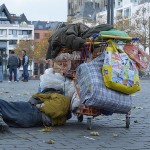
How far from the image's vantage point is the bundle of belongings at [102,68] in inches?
279

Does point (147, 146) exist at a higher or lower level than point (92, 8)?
lower

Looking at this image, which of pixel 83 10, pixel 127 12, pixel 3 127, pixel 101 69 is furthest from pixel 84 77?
pixel 83 10

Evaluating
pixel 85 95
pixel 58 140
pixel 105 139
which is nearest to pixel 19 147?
pixel 58 140

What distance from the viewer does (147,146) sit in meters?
5.99

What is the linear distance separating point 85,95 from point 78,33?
3.46 ft

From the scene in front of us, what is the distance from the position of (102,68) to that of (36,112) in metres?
1.14

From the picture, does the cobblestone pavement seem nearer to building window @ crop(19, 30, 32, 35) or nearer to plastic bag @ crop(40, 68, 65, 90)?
plastic bag @ crop(40, 68, 65, 90)

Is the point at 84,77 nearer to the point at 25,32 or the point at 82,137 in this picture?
the point at 82,137

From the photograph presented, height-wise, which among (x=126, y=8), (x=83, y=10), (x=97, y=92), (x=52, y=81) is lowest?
(x=97, y=92)

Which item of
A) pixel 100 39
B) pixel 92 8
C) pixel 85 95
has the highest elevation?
pixel 92 8

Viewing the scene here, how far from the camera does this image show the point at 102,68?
726 cm

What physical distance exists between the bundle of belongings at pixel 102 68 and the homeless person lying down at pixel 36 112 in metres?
0.19

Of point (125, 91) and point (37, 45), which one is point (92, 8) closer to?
point (37, 45)

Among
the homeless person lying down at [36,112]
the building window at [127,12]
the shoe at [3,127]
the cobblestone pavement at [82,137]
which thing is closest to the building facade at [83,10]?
the building window at [127,12]
